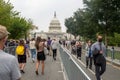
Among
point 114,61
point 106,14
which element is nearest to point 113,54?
point 114,61

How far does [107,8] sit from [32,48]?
26055mm

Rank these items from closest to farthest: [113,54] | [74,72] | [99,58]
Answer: [74,72] → [99,58] → [113,54]

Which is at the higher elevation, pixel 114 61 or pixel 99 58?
pixel 99 58

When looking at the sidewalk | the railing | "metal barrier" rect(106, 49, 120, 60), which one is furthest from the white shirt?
"metal barrier" rect(106, 49, 120, 60)

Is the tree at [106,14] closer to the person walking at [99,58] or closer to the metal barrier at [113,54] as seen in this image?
the metal barrier at [113,54]

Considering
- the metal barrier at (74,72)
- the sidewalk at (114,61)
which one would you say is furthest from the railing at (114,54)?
the metal barrier at (74,72)

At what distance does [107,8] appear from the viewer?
52250mm

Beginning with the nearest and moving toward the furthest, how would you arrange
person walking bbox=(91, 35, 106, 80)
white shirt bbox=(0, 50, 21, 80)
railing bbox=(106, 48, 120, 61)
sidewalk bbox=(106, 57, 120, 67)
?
white shirt bbox=(0, 50, 21, 80)
person walking bbox=(91, 35, 106, 80)
sidewalk bbox=(106, 57, 120, 67)
railing bbox=(106, 48, 120, 61)

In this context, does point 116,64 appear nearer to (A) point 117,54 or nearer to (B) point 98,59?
(A) point 117,54

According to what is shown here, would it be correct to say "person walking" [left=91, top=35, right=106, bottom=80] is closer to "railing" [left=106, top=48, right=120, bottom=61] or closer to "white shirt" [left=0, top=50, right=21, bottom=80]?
"white shirt" [left=0, top=50, right=21, bottom=80]

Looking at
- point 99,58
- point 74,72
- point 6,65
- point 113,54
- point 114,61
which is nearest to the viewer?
point 6,65

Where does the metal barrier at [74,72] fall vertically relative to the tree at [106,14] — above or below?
below

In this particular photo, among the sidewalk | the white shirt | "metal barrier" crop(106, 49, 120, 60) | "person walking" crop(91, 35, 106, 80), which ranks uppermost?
the white shirt

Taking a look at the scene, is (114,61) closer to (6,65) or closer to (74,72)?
(74,72)
